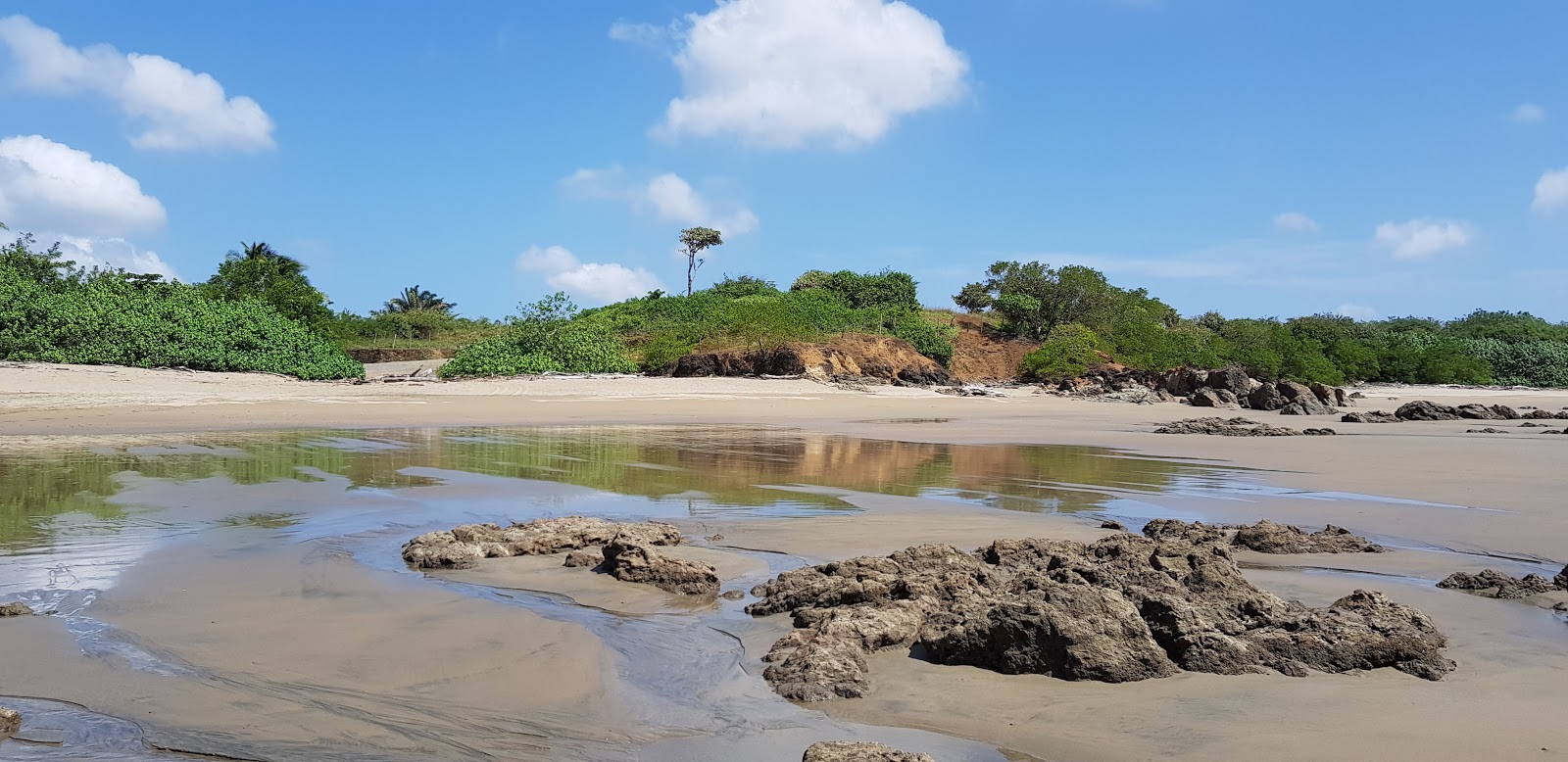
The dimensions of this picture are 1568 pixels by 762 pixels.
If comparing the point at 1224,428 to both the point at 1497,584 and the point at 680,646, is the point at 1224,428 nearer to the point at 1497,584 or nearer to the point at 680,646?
the point at 1497,584

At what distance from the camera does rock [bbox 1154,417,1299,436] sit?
18438 millimetres

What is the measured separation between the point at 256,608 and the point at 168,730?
5.79 ft

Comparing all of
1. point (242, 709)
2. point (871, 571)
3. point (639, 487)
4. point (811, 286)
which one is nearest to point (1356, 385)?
point (811, 286)

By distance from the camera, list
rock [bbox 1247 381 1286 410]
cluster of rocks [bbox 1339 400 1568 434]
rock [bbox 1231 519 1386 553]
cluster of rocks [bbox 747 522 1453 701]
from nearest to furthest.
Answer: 1. cluster of rocks [bbox 747 522 1453 701]
2. rock [bbox 1231 519 1386 553]
3. cluster of rocks [bbox 1339 400 1568 434]
4. rock [bbox 1247 381 1286 410]

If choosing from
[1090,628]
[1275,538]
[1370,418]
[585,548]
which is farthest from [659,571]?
[1370,418]

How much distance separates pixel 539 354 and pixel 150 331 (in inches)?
428

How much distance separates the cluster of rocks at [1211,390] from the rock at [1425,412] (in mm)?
1993

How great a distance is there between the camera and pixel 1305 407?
25.1 m

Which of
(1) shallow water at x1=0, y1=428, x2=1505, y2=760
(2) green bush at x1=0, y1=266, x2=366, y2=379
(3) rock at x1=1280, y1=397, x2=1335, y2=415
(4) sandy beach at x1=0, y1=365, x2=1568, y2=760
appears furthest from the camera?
(3) rock at x1=1280, y1=397, x2=1335, y2=415

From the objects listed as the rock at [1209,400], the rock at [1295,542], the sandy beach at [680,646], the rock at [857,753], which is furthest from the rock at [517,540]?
the rock at [1209,400]

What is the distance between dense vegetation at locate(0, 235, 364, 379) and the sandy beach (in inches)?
598

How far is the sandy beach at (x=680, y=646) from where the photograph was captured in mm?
3498

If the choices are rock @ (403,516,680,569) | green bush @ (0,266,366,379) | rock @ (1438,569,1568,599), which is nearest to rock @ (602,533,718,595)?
rock @ (403,516,680,569)

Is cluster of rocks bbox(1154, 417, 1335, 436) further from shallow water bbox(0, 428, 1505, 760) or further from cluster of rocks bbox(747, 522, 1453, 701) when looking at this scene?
cluster of rocks bbox(747, 522, 1453, 701)
